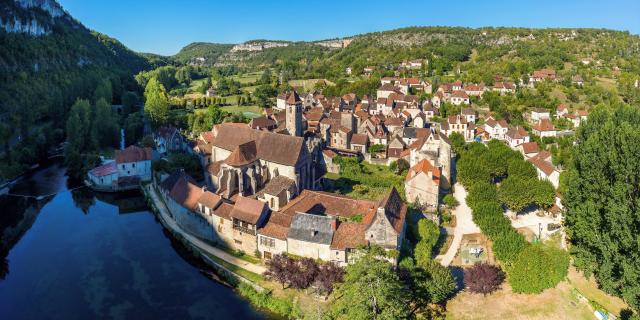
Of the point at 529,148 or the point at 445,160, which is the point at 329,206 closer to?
the point at 445,160

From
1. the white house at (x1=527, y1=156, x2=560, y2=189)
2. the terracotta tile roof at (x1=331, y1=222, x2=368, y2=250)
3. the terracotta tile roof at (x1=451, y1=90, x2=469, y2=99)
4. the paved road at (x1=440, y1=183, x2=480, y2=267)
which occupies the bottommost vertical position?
the paved road at (x1=440, y1=183, x2=480, y2=267)

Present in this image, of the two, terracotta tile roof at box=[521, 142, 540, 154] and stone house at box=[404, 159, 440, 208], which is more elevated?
terracotta tile roof at box=[521, 142, 540, 154]

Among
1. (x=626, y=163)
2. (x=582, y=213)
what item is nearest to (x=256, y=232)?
(x=582, y=213)

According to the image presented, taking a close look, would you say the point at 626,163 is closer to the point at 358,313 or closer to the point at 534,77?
the point at 358,313

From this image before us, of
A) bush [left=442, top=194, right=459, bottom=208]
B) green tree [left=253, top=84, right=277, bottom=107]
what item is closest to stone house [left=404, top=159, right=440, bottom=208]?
bush [left=442, top=194, right=459, bottom=208]

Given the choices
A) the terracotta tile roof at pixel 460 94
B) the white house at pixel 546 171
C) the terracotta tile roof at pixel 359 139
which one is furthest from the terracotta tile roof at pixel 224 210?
the terracotta tile roof at pixel 460 94

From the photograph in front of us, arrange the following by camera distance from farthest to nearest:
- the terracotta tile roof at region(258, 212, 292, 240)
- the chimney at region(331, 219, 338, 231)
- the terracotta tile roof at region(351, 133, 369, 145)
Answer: the terracotta tile roof at region(351, 133, 369, 145)
the terracotta tile roof at region(258, 212, 292, 240)
the chimney at region(331, 219, 338, 231)

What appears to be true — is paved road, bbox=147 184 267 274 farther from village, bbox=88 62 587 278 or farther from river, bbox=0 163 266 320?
river, bbox=0 163 266 320
